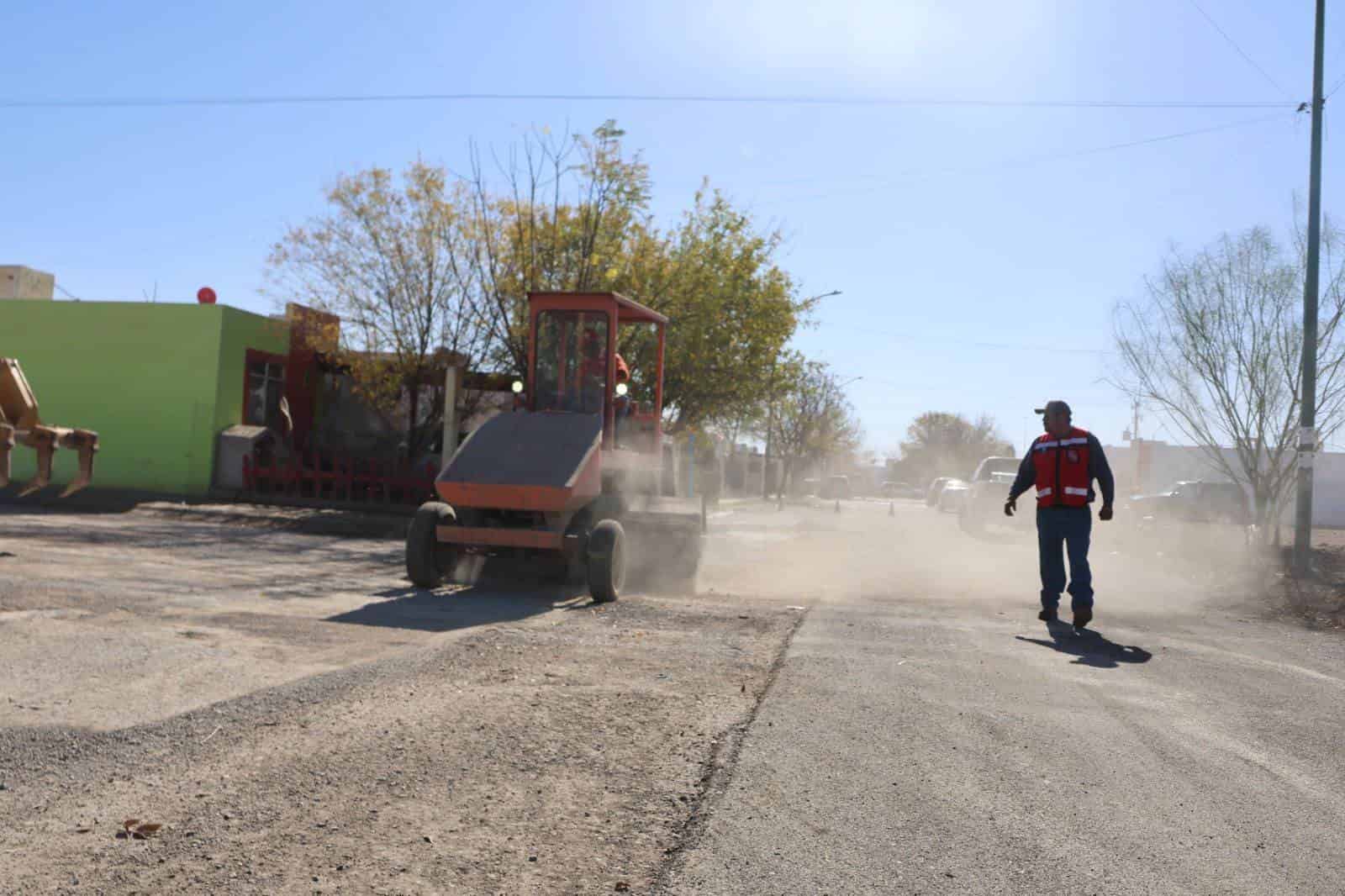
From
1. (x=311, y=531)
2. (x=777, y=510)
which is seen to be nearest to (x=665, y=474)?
(x=311, y=531)

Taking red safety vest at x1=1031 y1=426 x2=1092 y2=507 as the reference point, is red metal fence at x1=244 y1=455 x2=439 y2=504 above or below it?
below

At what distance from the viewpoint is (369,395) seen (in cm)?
2402

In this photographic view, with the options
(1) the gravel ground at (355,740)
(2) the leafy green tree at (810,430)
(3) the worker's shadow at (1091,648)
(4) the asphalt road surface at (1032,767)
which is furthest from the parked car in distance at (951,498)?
(1) the gravel ground at (355,740)

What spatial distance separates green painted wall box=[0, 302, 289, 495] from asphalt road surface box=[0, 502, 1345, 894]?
14726 mm

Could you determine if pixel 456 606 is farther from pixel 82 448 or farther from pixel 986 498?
pixel 986 498

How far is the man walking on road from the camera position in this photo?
362 inches

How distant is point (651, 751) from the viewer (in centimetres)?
471

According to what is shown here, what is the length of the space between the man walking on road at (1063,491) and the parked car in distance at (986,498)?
15.8 m

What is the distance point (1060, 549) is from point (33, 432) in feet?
35.0

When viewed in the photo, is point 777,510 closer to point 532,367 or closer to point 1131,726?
point 532,367

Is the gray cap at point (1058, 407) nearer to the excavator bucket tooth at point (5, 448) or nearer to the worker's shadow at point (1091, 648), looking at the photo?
the worker's shadow at point (1091, 648)

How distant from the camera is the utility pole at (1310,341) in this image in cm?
1465

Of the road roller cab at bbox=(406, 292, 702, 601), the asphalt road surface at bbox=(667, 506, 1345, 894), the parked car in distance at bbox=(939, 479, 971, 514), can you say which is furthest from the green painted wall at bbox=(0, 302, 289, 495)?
the parked car in distance at bbox=(939, 479, 971, 514)

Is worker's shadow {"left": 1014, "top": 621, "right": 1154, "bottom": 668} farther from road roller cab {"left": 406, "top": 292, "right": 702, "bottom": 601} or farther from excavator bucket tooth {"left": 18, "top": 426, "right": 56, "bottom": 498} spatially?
excavator bucket tooth {"left": 18, "top": 426, "right": 56, "bottom": 498}
